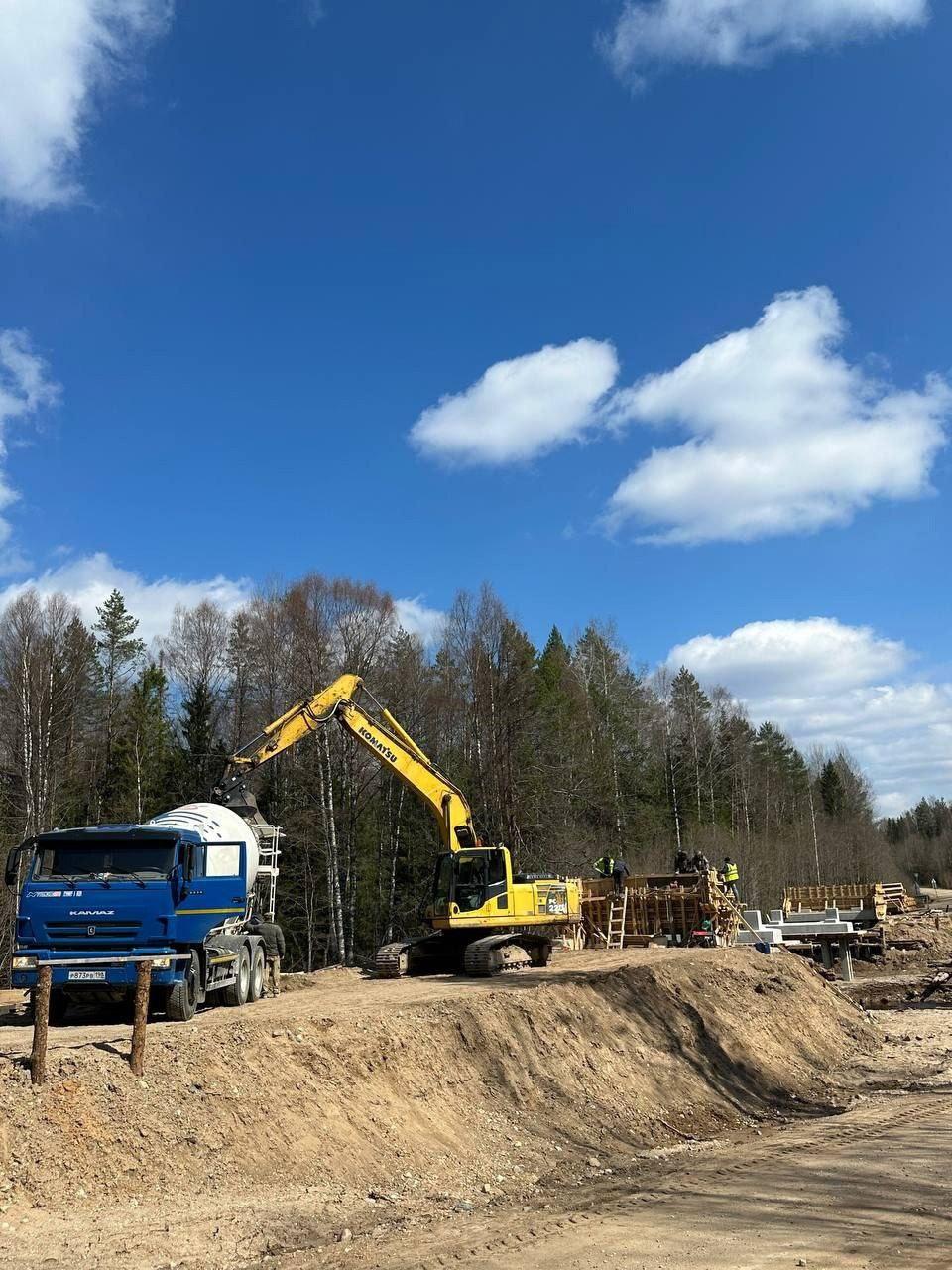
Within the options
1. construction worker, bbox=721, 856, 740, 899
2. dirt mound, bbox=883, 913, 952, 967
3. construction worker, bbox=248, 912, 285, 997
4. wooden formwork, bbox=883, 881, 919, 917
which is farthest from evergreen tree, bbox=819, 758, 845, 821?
construction worker, bbox=248, 912, 285, 997

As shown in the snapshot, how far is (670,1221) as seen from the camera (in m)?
9.61

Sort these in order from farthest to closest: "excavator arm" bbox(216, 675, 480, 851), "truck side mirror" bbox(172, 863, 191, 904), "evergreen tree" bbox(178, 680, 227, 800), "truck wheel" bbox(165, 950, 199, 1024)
→ 1. "evergreen tree" bbox(178, 680, 227, 800)
2. "excavator arm" bbox(216, 675, 480, 851)
3. "truck side mirror" bbox(172, 863, 191, 904)
4. "truck wheel" bbox(165, 950, 199, 1024)

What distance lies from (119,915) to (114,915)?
0.24ft

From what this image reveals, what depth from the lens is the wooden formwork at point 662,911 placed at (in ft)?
96.0

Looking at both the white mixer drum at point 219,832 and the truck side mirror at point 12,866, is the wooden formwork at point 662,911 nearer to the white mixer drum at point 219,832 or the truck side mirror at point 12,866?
the white mixer drum at point 219,832

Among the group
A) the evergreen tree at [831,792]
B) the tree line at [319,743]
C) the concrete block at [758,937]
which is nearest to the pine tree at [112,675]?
the tree line at [319,743]

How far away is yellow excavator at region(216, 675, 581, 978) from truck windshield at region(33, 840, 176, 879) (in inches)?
209

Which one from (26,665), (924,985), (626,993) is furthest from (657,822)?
(626,993)

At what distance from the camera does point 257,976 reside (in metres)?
18.0

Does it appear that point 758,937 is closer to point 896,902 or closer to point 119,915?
point 119,915

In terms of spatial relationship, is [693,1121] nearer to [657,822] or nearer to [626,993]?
[626,993]

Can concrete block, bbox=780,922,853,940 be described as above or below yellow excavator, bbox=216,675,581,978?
below

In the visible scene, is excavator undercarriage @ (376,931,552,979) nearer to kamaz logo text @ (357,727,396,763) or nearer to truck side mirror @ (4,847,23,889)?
kamaz logo text @ (357,727,396,763)

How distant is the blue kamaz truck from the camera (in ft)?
45.8
